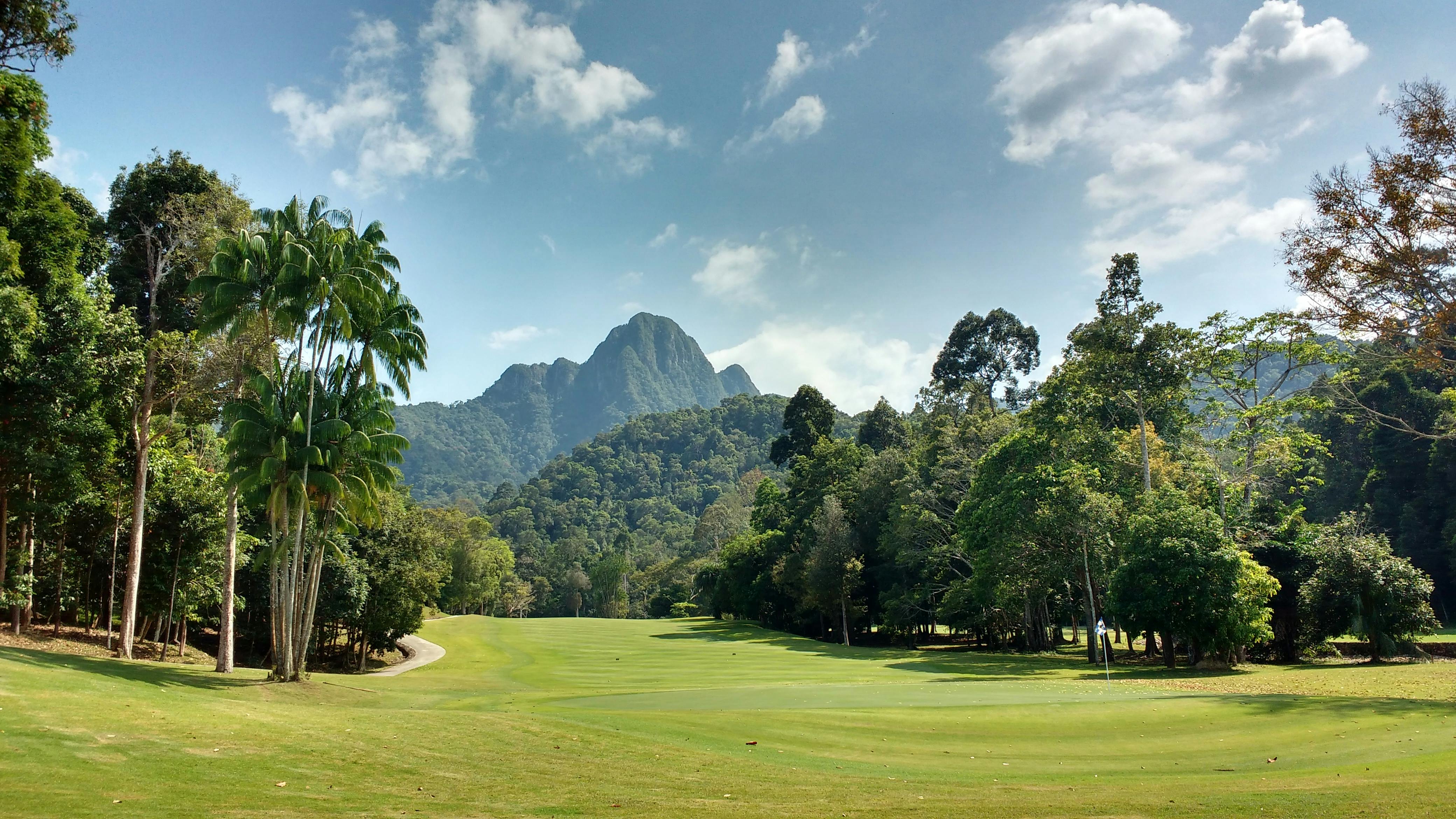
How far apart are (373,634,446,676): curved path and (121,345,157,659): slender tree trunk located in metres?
10.2

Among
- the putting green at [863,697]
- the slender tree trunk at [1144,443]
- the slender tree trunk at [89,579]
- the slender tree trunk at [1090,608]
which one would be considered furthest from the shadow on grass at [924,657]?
the slender tree trunk at [89,579]

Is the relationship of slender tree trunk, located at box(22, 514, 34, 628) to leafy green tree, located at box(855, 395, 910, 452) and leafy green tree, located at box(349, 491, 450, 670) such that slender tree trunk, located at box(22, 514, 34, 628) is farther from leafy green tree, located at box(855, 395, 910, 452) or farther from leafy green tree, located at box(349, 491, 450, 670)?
leafy green tree, located at box(855, 395, 910, 452)

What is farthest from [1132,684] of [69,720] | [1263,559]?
[69,720]

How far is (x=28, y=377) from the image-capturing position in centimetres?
2197

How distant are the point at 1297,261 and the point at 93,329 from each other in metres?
35.5

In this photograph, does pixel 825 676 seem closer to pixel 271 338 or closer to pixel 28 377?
pixel 271 338

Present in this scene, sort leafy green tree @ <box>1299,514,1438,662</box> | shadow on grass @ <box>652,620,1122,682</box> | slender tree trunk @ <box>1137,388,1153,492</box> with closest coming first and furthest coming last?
leafy green tree @ <box>1299,514,1438,662</box>
shadow on grass @ <box>652,620,1122,682</box>
slender tree trunk @ <box>1137,388,1153,492</box>

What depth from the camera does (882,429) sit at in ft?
292

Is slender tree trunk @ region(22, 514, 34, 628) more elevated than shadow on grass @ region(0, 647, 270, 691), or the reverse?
slender tree trunk @ region(22, 514, 34, 628)

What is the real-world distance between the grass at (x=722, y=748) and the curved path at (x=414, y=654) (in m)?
14.1

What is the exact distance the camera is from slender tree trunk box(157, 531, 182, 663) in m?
32.2

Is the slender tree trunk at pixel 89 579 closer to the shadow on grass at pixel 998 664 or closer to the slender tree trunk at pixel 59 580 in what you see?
the slender tree trunk at pixel 59 580

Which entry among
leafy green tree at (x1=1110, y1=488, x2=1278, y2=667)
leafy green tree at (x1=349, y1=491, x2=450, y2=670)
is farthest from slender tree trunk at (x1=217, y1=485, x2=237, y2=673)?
leafy green tree at (x1=1110, y1=488, x2=1278, y2=667)

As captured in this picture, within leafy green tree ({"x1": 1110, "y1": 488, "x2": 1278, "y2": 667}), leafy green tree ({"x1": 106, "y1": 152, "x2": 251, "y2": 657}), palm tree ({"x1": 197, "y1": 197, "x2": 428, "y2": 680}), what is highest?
leafy green tree ({"x1": 106, "y1": 152, "x2": 251, "y2": 657})
